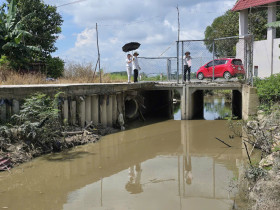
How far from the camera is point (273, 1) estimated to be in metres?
16.8

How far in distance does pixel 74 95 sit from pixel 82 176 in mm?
4701

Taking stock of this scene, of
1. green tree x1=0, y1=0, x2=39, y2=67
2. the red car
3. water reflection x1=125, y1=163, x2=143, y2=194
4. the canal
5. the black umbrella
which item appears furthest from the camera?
the red car

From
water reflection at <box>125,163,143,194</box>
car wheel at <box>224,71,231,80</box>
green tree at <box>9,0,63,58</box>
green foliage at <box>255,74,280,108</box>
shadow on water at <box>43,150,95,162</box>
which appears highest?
green tree at <box>9,0,63,58</box>

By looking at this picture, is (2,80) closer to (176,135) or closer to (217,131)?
(176,135)

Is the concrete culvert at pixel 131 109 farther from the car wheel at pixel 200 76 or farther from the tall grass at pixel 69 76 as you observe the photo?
the car wheel at pixel 200 76

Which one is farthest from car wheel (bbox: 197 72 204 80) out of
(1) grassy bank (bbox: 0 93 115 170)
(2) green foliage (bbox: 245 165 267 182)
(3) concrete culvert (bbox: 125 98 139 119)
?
(2) green foliage (bbox: 245 165 267 182)

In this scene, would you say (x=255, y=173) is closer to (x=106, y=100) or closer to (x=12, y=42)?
(x=106, y=100)

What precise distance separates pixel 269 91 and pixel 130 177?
27.3 feet

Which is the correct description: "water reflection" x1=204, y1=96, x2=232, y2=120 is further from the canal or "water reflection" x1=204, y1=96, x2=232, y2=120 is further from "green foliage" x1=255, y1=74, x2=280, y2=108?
the canal

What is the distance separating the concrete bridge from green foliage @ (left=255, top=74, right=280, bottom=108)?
54 centimetres

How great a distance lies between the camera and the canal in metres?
5.99

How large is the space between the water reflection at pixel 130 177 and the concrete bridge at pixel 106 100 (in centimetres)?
173

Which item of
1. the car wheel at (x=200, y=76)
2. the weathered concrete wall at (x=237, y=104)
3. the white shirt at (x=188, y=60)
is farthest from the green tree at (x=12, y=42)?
the weathered concrete wall at (x=237, y=104)

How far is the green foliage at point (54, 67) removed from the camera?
19.5 metres
